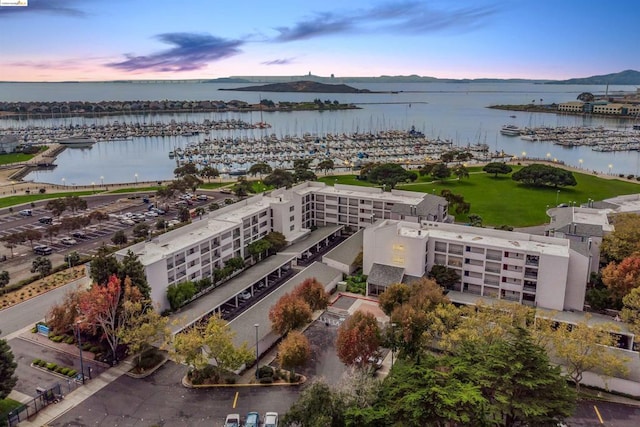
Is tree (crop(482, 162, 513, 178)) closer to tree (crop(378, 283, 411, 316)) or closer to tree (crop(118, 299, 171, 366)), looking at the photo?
tree (crop(378, 283, 411, 316))

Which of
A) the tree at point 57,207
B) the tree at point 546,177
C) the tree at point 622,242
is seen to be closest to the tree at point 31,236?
the tree at point 57,207

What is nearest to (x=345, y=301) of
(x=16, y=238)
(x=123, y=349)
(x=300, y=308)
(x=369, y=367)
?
(x=300, y=308)

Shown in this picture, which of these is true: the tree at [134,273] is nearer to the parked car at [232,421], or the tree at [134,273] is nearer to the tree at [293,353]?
the tree at [293,353]

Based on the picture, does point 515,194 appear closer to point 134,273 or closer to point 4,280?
point 134,273

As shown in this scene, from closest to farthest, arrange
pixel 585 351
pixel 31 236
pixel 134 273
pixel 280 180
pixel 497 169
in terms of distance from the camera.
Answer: pixel 585 351
pixel 134 273
pixel 31 236
pixel 280 180
pixel 497 169

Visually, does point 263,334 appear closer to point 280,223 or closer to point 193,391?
point 193,391

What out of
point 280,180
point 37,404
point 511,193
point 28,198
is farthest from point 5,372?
point 511,193
